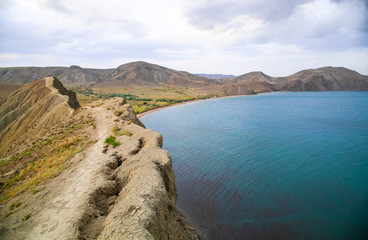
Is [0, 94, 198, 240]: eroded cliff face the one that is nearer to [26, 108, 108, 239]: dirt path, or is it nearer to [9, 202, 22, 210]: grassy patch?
[26, 108, 108, 239]: dirt path

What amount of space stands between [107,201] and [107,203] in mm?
157

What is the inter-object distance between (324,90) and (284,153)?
212030mm

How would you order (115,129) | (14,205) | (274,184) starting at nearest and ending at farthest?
(14,205), (274,184), (115,129)

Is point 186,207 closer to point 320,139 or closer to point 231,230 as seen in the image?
point 231,230

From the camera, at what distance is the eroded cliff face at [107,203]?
7639 millimetres

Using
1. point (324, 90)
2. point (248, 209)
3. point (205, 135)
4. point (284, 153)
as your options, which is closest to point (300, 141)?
point (284, 153)

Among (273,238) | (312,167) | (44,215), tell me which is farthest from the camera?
(312,167)

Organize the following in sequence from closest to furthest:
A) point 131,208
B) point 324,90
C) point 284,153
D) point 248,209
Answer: point 131,208, point 248,209, point 284,153, point 324,90

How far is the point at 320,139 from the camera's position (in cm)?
3559

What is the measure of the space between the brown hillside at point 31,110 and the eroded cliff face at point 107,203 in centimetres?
2026

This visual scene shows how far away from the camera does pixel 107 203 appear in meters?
10.0

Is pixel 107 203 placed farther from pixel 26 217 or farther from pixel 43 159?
pixel 43 159

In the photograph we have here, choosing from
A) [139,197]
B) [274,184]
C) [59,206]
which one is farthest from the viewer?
[274,184]

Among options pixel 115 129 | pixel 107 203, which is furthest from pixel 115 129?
pixel 107 203
